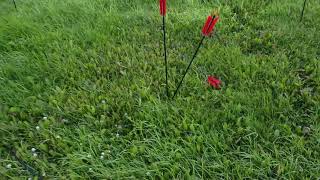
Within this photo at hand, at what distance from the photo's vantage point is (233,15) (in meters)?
4.34

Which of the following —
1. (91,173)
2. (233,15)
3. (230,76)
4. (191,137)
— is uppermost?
(233,15)

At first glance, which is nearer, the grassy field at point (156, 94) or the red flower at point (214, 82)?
the grassy field at point (156, 94)

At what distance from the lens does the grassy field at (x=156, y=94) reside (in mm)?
2633

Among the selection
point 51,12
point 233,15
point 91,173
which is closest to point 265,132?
point 91,173

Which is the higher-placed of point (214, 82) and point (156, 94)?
point (214, 82)

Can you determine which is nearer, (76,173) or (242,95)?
(76,173)

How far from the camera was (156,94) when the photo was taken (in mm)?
3211

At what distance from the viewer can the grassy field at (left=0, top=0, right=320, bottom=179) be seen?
2633mm

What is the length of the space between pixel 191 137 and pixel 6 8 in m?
3.42

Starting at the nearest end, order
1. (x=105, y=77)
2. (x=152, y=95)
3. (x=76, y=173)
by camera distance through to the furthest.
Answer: (x=76, y=173) < (x=152, y=95) < (x=105, y=77)

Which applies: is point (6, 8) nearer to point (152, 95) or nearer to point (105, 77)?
point (105, 77)

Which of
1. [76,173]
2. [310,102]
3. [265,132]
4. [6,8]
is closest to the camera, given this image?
[76,173]

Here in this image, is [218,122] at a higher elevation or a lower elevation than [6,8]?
lower

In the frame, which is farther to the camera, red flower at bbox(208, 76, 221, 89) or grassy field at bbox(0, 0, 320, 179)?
red flower at bbox(208, 76, 221, 89)
